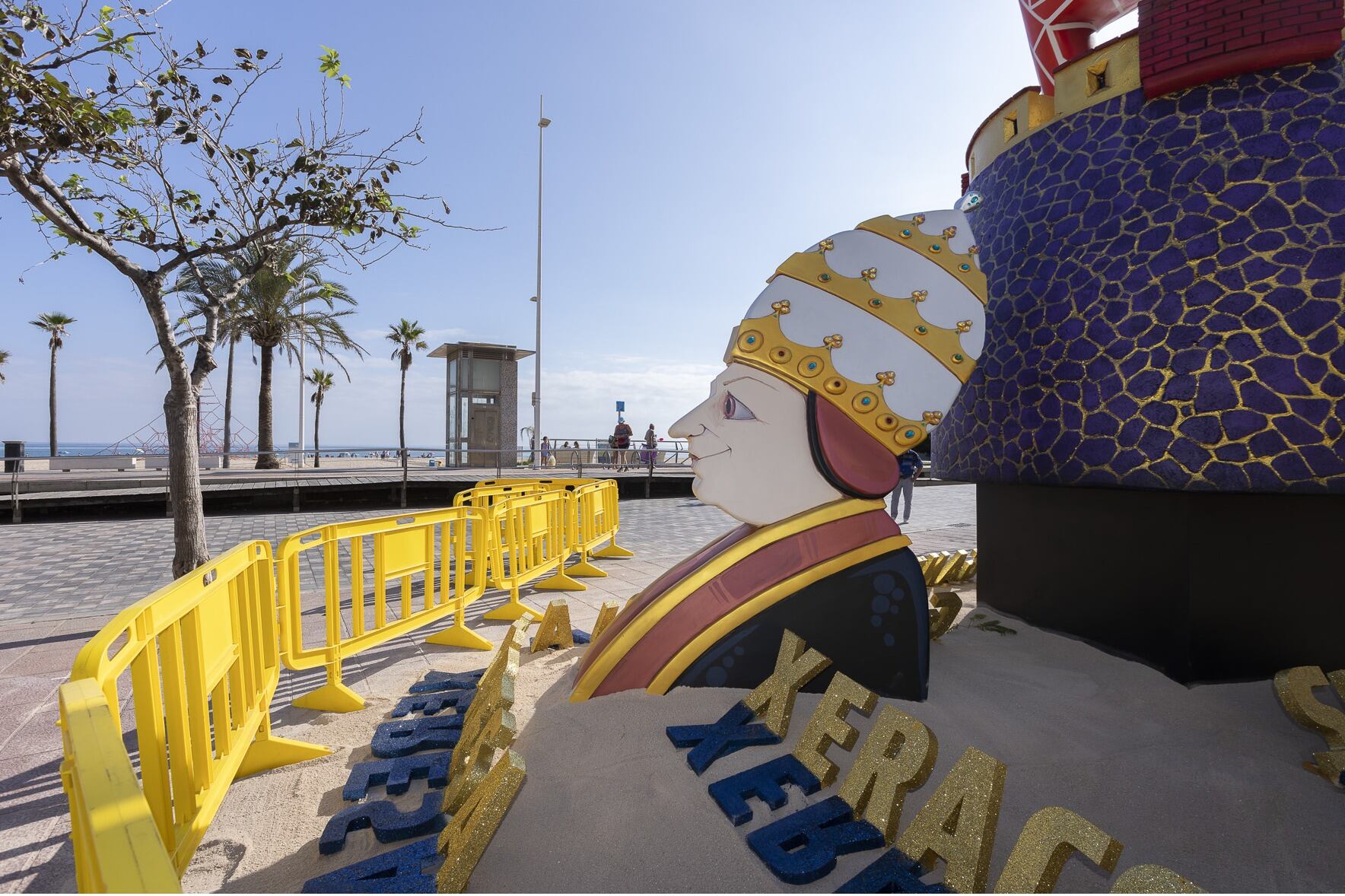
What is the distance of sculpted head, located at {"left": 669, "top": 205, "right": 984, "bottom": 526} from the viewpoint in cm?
401

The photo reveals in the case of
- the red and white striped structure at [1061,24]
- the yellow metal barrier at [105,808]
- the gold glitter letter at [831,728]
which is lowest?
the gold glitter letter at [831,728]

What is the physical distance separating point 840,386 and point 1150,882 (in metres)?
2.69

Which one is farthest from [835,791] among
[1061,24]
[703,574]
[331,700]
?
[1061,24]

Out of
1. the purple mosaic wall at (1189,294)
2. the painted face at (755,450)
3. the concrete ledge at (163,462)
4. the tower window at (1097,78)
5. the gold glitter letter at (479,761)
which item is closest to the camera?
the gold glitter letter at (479,761)

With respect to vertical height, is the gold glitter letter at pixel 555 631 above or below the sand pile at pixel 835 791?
above

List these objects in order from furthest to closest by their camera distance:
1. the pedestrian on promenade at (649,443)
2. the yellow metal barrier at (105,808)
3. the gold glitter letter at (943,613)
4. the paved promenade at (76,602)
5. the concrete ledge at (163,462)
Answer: the pedestrian on promenade at (649,443)
the concrete ledge at (163,462)
the gold glitter letter at (943,613)
the paved promenade at (76,602)
the yellow metal barrier at (105,808)

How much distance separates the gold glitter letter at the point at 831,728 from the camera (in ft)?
9.71

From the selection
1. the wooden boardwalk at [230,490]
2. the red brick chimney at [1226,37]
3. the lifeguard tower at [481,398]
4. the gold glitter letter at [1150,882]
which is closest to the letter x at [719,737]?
the gold glitter letter at [1150,882]

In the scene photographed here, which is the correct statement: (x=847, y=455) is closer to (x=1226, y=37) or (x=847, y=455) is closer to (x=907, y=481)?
Result: (x=1226, y=37)

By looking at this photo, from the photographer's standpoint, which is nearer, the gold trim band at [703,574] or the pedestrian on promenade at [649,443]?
the gold trim band at [703,574]

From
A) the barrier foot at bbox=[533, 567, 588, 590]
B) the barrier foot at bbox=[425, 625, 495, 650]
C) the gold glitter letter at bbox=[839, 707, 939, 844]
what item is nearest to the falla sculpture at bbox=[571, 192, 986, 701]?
the gold glitter letter at bbox=[839, 707, 939, 844]

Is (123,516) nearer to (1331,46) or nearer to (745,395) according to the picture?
(745,395)

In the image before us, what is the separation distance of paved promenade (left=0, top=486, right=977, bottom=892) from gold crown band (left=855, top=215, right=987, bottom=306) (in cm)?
416

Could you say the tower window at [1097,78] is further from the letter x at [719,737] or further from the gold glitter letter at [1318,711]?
the letter x at [719,737]
